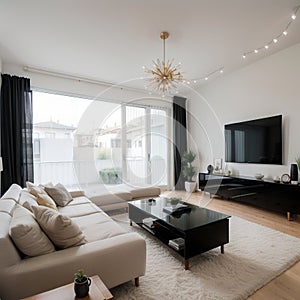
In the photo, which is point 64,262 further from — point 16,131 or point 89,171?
point 89,171

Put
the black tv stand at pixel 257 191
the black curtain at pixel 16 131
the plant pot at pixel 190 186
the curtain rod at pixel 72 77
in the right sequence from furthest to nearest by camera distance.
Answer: the plant pot at pixel 190 186, the curtain rod at pixel 72 77, the black curtain at pixel 16 131, the black tv stand at pixel 257 191

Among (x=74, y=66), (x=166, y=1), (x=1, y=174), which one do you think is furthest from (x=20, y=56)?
(x=166, y=1)

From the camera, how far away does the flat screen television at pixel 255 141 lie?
3672 mm

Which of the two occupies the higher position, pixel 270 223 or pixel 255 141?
pixel 255 141

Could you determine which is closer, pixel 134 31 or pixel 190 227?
pixel 190 227

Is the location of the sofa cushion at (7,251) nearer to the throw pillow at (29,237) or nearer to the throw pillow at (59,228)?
the throw pillow at (29,237)

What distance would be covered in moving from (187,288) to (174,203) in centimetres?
119

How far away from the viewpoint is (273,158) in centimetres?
373

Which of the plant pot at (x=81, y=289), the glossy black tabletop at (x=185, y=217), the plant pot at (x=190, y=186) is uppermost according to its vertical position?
the plant pot at (x=81, y=289)

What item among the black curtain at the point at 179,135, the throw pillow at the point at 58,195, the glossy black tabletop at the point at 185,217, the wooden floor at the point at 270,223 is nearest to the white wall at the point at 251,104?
the black curtain at the point at 179,135

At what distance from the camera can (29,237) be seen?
52.4 inches

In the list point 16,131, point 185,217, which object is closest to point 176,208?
point 185,217

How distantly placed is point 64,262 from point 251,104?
14.2ft

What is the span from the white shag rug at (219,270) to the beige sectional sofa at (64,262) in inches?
9.1
